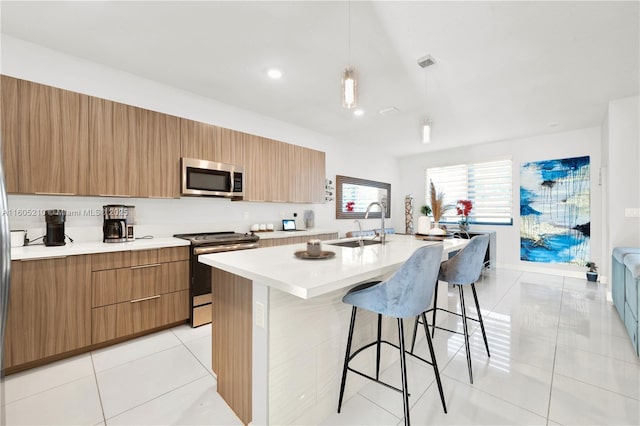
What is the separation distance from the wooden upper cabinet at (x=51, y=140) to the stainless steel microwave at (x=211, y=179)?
85 cm

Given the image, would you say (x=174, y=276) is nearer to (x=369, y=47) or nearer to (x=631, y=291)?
(x=369, y=47)

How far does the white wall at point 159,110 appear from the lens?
2.36m

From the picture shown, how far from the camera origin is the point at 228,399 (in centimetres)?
164

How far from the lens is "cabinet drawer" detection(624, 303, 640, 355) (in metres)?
2.21

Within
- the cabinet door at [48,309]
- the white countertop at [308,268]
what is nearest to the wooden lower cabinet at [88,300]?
the cabinet door at [48,309]

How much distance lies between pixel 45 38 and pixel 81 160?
1.05 m

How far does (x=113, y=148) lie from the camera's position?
8.30ft

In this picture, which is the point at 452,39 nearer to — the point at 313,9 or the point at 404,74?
the point at 404,74

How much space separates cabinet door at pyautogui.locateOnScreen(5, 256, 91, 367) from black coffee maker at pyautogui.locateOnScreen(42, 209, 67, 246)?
15.4 inches

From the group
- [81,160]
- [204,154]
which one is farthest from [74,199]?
[204,154]

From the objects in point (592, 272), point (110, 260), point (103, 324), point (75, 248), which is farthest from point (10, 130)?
point (592, 272)

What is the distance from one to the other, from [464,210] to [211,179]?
473cm

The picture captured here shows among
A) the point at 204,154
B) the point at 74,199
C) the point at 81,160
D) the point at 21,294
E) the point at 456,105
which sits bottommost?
the point at 21,294

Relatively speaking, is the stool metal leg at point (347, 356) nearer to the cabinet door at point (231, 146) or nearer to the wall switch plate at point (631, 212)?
the cabinet door at point (231, 146)
